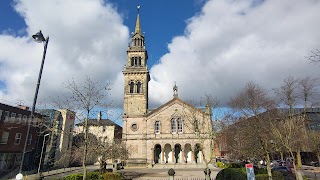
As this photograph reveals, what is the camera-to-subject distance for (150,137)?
45.6m

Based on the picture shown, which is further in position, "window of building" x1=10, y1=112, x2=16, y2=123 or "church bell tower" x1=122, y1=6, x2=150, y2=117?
"church bell tower" x1=122, y1=6, x2=150, y2=117

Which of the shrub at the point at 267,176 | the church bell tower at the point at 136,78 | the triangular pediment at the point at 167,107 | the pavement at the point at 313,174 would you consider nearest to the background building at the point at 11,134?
the church bell tower at the point at 136,78

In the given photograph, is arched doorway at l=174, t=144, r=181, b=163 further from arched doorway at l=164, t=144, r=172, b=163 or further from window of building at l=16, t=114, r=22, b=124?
window of building at l=16, t=114, r=22, b=124

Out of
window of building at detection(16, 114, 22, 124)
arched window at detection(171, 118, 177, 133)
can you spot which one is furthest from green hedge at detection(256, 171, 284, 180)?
window of building at detection(16, 114, 22, 124)

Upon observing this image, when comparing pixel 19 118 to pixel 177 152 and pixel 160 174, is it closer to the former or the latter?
pixel 160 174

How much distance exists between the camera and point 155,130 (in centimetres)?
4650

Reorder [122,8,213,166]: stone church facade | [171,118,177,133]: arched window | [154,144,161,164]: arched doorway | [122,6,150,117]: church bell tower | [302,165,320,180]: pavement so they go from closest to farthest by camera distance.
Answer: [302,165,320,180]: pavement, [122,8,213,166]: stone church facade, [171,118,177,133]: arched window, [154,144,161,164]: arched doorway, [122,6,150,117]: church bell tower

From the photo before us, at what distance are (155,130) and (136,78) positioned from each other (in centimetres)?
1288

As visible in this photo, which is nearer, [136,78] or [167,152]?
[167,152]

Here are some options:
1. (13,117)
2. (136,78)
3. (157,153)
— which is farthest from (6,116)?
(157,153)

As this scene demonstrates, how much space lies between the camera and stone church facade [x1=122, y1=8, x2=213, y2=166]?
44.7m

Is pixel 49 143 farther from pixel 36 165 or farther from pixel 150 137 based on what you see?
pixel 150 137

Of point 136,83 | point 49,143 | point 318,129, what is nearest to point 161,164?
point 136,83

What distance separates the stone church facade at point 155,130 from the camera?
4466cm
